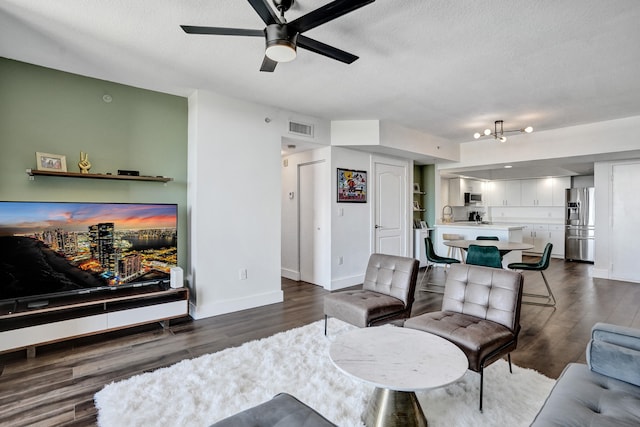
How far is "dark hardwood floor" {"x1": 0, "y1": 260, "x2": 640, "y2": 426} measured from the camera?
6.90 feet

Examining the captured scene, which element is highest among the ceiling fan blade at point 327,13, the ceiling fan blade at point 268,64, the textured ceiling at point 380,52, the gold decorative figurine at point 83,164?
the textured ceiling at point 380,52

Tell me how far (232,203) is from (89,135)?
5.31 ft

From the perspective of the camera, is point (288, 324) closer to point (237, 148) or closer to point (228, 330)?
point (228, 330)

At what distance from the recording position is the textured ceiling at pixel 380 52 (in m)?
2.27

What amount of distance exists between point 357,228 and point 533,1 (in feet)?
12.3

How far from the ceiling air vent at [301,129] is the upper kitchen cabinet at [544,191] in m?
7.35

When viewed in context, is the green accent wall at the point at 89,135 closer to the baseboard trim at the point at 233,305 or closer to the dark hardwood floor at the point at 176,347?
the baseboard trim at the point at 233,305

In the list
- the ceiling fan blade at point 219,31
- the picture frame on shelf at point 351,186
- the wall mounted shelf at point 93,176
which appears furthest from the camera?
the picture frame on shelf at point 351,186

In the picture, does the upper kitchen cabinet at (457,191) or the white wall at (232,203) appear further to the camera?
the upper kitchen cabinet at (457,191)

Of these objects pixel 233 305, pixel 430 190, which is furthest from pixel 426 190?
pixel 233 305

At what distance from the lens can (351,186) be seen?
17.4 feet

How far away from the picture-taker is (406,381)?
1541 millimetres

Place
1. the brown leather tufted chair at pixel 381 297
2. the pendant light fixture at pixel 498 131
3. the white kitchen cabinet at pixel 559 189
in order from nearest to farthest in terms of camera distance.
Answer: the brown leather tufted chair at pixel 381 297 < the pendant light fixture at pixel 498 131 < the white kitchen cabinet at pixel 559 189

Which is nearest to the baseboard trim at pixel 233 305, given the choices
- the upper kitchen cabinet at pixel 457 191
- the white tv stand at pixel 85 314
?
the white tv stand at pixel 85 314
